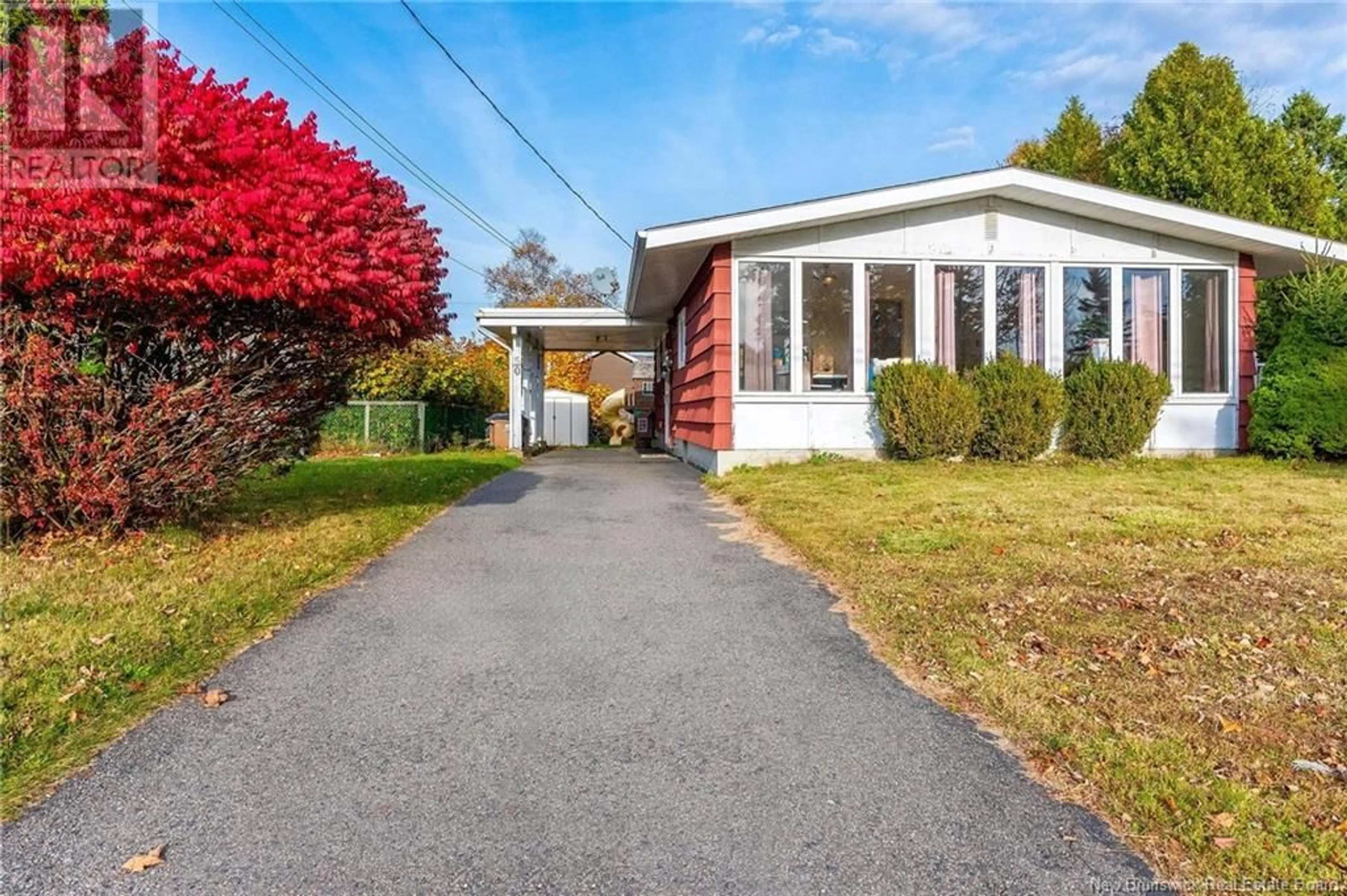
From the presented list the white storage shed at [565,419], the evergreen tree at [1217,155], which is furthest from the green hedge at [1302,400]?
the white storage shed at [565,419]

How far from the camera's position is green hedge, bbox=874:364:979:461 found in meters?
9.62

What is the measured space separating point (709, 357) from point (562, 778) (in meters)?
8.74

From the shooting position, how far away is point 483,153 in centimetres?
1672

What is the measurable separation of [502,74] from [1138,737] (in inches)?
550

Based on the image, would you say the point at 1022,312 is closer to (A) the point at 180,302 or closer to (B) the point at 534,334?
(A) the point at 180,302

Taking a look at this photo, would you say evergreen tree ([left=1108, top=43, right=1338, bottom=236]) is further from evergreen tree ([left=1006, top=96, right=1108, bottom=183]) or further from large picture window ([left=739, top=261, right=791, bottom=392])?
large picture window ([left=739, top=261, right=791, bottom=392])

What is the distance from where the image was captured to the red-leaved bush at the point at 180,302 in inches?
171

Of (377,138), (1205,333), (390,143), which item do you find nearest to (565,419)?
(390,143)

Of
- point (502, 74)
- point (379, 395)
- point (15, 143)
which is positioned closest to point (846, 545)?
point (15, 143)

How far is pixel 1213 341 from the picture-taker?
10.8m

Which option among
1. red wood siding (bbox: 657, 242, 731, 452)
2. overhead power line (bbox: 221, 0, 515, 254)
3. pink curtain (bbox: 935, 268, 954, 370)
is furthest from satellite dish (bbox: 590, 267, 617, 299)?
pink curtain (bbox: 935, 268, 954, 370)

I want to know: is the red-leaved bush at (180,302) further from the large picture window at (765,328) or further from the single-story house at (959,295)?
the large picture window at (765,328)

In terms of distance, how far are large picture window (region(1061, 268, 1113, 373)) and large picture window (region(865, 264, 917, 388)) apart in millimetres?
2153

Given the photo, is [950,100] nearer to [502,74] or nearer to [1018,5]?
[1018,5]
